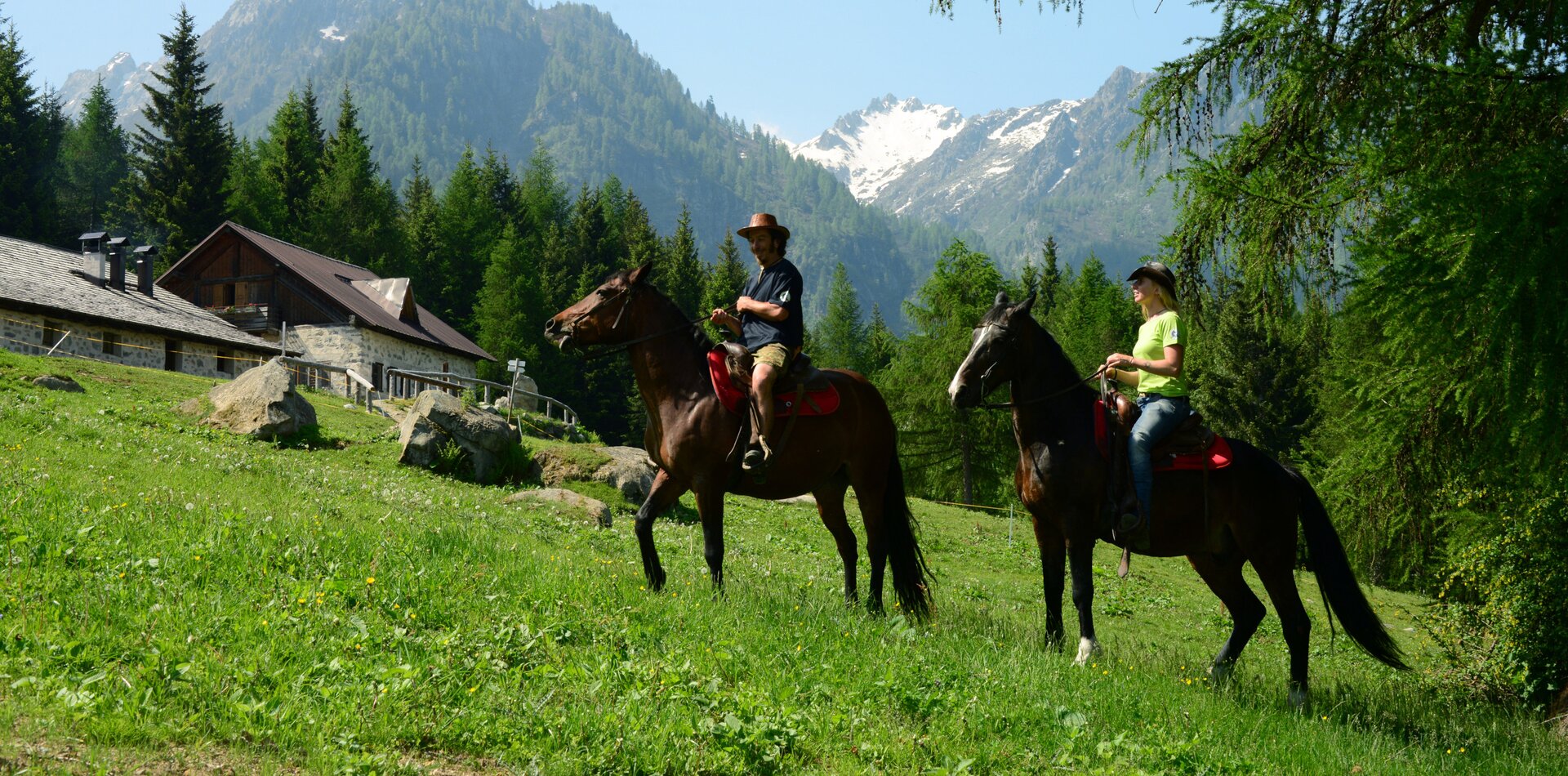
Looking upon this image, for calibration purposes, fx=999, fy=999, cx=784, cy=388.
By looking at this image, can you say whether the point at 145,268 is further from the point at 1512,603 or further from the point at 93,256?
the point at 1512,603

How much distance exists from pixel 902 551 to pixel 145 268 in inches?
1735

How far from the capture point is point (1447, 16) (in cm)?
909

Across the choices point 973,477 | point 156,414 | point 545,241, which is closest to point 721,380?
point 156,414

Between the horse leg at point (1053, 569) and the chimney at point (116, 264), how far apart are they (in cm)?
4410

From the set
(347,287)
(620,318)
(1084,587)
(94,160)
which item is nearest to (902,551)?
(1084,587)

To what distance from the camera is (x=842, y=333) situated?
97188 mm

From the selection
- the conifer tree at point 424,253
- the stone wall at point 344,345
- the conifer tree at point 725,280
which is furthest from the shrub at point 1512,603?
the conifer tree at point 424,253

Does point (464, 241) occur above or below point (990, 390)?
above

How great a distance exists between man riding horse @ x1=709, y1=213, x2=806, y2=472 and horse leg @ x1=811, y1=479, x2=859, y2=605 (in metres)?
1.13

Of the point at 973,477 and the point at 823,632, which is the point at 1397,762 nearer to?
the point at 823,632

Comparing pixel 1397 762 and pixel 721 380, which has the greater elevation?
pixel 721 380

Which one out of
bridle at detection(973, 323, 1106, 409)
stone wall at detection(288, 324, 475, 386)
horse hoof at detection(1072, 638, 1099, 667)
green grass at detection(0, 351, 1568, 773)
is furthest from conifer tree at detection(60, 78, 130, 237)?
horse hoof at detection(1072, 638, 1099, 667)

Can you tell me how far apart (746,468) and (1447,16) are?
7579 millimetres

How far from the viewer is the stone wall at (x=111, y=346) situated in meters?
34.1
